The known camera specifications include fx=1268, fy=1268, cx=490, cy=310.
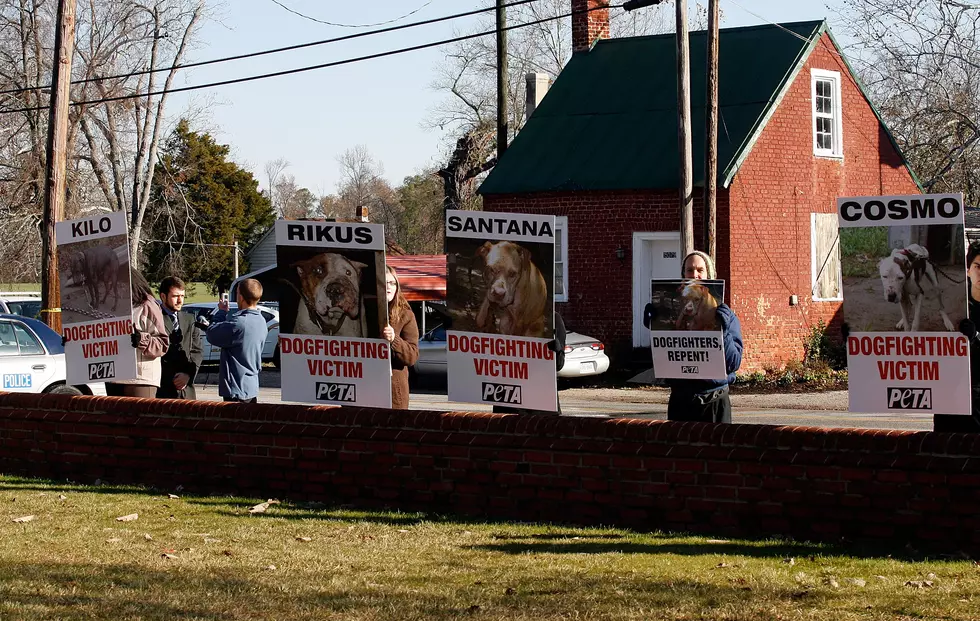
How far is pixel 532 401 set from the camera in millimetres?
8484

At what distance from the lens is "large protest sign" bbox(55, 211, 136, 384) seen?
994cm

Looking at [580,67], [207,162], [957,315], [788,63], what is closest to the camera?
[957,315]

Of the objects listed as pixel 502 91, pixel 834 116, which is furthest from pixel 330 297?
pixel 502 91

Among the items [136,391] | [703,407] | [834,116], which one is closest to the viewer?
[703,407]

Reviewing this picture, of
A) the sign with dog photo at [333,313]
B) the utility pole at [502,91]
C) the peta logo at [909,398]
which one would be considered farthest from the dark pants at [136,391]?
the utility pole at [502,91]

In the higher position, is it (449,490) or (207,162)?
(207,162)

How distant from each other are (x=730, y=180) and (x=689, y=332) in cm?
1577

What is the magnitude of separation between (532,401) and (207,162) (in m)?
62.8

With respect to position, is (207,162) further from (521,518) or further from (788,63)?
(521,518)

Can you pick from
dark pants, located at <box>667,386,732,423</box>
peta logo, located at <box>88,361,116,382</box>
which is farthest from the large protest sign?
dark pants, located at <box>667,386,732,423</box>

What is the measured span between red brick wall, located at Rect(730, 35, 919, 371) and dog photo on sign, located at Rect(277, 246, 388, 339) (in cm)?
1592

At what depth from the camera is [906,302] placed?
Result: 24.2 ft

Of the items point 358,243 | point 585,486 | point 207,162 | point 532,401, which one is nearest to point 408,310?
point 358,243

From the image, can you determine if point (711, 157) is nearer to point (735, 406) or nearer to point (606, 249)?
point (606, 249)
